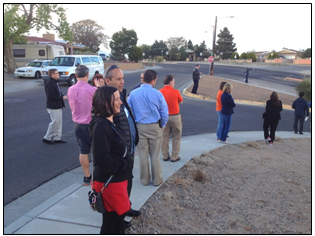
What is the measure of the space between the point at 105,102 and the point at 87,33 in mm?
65953

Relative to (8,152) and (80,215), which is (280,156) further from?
(8,152)

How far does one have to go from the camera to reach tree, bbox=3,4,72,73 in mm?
25172

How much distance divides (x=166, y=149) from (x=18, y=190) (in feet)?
9.71

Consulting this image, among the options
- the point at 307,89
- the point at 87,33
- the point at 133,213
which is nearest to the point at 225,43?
the point at 87,33

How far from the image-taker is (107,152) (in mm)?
2611

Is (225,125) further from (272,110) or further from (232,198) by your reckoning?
(232,198)

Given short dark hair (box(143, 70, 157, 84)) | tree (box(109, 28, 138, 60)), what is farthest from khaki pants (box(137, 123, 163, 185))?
tree (box(109, 28, 138, 60))

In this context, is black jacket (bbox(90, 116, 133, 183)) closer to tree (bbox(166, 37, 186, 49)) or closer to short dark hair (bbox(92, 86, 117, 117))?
short dark hair (bbox(92, 86, 117, 117))

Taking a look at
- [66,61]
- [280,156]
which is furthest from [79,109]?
[66,61]

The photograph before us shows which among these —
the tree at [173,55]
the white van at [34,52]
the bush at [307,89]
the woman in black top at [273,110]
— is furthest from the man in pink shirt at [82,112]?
the tree at [173,55]

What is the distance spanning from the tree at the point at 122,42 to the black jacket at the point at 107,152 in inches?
2006

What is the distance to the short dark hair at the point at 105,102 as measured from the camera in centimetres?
268

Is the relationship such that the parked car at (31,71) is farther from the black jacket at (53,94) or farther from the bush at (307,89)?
the bush at (307,89)

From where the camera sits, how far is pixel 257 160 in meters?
7.35
